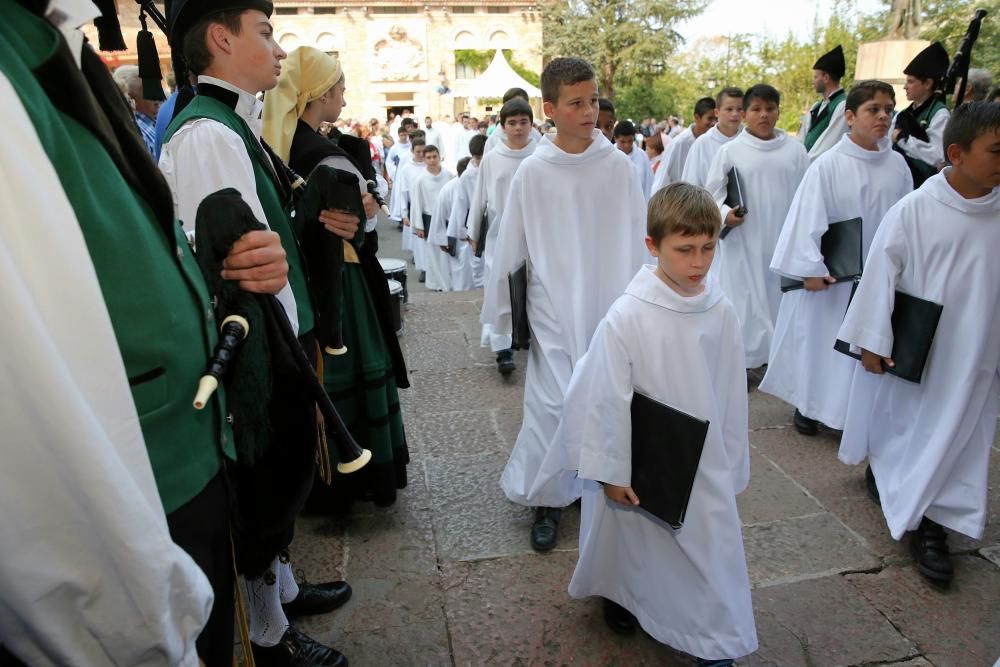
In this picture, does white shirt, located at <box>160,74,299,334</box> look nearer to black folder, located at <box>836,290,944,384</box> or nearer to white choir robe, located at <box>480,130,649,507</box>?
white choir robe, located at <box>480,130,649,507</box>

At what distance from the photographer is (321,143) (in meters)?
2.92

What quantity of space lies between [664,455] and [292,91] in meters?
2.09

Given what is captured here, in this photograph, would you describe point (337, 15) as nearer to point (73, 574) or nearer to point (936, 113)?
point (936, 113)

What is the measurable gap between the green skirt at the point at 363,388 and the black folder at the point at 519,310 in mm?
589

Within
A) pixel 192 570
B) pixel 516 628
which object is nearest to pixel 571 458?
pixel 516 628

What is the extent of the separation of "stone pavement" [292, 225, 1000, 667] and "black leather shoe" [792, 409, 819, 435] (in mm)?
159

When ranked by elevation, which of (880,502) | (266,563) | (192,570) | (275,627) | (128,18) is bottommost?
(880,502)

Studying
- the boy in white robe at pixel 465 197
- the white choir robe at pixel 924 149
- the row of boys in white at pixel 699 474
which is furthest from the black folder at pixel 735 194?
the boy in white robe at pixel 465 197

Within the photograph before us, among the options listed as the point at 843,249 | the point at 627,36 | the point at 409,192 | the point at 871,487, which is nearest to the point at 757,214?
the point at 843,249

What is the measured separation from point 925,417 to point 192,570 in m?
2.91

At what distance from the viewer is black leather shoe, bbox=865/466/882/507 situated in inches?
130

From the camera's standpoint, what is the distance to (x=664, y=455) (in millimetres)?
2127

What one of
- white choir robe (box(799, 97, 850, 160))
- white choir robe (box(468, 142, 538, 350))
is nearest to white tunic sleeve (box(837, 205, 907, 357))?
white choir robe (box(468, 142, 538, 350))

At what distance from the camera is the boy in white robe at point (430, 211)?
10.0m
